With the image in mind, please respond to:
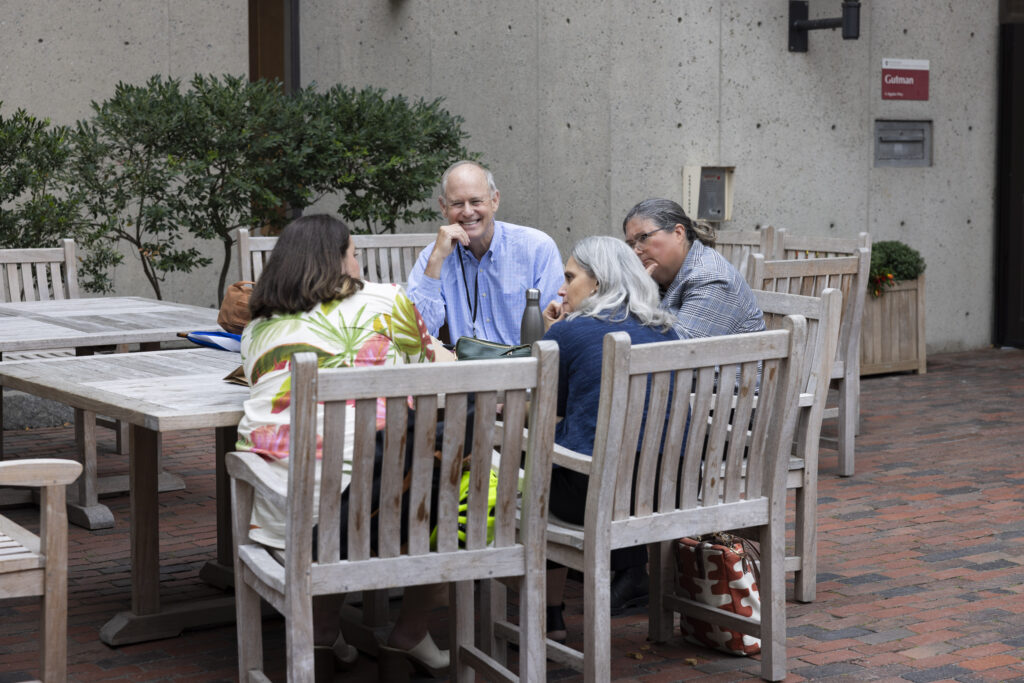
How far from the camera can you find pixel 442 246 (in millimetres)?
4996

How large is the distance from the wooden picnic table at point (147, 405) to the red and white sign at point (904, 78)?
6977mm

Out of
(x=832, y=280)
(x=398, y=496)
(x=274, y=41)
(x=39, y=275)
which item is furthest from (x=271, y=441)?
(x=274, y=41)

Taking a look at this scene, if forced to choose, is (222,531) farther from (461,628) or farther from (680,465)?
(680,465)

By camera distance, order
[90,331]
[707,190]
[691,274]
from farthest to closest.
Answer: [707,190]
[90,331]
[691,274]

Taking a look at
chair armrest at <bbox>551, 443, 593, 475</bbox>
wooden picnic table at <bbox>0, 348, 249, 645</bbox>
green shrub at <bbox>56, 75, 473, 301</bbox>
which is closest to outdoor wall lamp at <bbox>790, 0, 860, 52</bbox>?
green shrub at <bbox>56, 75, 473, 301</bbox>

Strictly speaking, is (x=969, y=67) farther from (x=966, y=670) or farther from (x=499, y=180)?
(x=966, y=670)

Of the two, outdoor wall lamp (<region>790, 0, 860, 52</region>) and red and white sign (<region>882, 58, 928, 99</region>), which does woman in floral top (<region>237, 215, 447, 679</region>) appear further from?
red and white sign (<region>882, 58, 928, 99</region>)

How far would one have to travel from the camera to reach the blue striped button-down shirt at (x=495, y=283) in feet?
17.4

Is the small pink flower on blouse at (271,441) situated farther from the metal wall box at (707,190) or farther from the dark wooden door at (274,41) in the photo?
the dark wooden door at (274,41)

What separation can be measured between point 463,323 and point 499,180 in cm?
492

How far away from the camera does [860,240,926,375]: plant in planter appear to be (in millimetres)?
9555

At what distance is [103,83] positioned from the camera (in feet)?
30.2

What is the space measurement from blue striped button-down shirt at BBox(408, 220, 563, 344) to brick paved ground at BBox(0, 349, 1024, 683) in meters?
1.05

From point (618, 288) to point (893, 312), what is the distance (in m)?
6.16
